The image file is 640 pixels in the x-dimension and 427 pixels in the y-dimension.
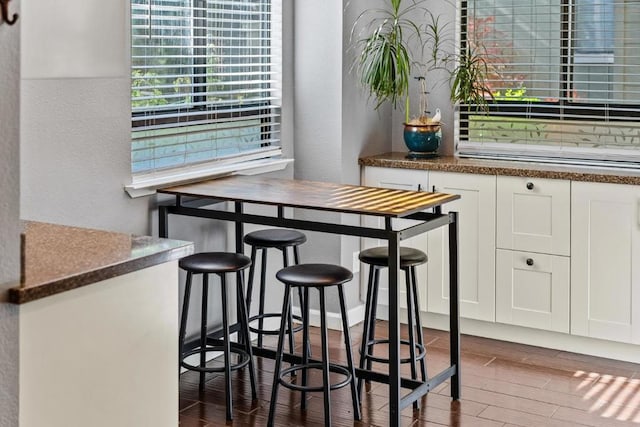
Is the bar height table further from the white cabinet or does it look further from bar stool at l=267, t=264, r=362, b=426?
the white cabinet

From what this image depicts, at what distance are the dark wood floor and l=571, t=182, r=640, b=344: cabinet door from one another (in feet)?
0.64

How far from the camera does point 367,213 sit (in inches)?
143

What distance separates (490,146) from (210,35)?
5.71ft

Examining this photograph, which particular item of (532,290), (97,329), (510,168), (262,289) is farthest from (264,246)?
(97,329)

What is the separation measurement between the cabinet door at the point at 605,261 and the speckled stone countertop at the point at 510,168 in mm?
46

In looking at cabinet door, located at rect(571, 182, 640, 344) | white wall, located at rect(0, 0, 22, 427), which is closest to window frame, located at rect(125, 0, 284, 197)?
cabinet door, located at rect(571, 182, 640, 344)

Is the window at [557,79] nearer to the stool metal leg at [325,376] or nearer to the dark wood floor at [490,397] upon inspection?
the dark wood floor at [490,397]

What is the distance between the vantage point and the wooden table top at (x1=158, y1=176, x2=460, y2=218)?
3.74 m

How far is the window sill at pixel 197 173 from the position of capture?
405 centimetres

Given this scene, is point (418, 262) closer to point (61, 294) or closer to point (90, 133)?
point (90, 133)

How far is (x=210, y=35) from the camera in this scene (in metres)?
4.50

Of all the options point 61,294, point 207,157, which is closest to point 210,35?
point 207,157

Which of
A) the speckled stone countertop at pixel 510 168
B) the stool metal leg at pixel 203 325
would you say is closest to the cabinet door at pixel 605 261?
the speckled stone countertop at pixel 510 168

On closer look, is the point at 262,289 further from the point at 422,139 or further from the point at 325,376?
the point at 422,139
